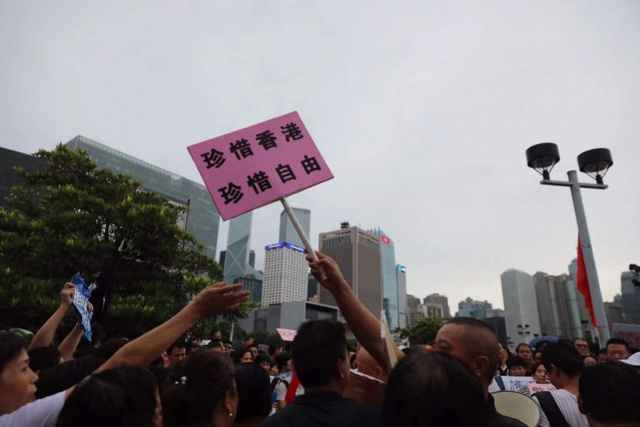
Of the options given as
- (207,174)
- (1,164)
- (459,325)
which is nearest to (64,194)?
(207,174)

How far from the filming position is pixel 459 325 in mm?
2330

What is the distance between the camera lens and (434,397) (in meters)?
1.43

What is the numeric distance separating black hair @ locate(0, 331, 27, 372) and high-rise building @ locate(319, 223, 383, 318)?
129 metres

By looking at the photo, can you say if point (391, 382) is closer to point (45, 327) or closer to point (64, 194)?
point (45, 327)

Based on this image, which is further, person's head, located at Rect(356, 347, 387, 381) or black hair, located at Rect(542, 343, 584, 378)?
black hair, located at Rect(542, 343, 584, 378)

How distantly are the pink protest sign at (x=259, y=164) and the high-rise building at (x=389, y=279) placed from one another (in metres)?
155

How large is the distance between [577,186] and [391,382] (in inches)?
330

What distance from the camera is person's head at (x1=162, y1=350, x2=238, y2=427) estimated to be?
243 centimetres

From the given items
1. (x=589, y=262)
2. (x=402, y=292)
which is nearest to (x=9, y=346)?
(x=589, y=262)

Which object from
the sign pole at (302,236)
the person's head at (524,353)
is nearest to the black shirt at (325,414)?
the sign pole at (302,236)

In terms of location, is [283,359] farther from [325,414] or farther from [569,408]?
[325,414]

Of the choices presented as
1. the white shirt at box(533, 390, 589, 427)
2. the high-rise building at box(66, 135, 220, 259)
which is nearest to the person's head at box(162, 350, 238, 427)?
the white shirt at box(533, 390, 589, 427)

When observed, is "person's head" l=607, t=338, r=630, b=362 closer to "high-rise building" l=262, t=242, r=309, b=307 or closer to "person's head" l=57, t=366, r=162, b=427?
"person's head" l=57, t=366, r=162, b=427

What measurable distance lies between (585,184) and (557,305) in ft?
333
